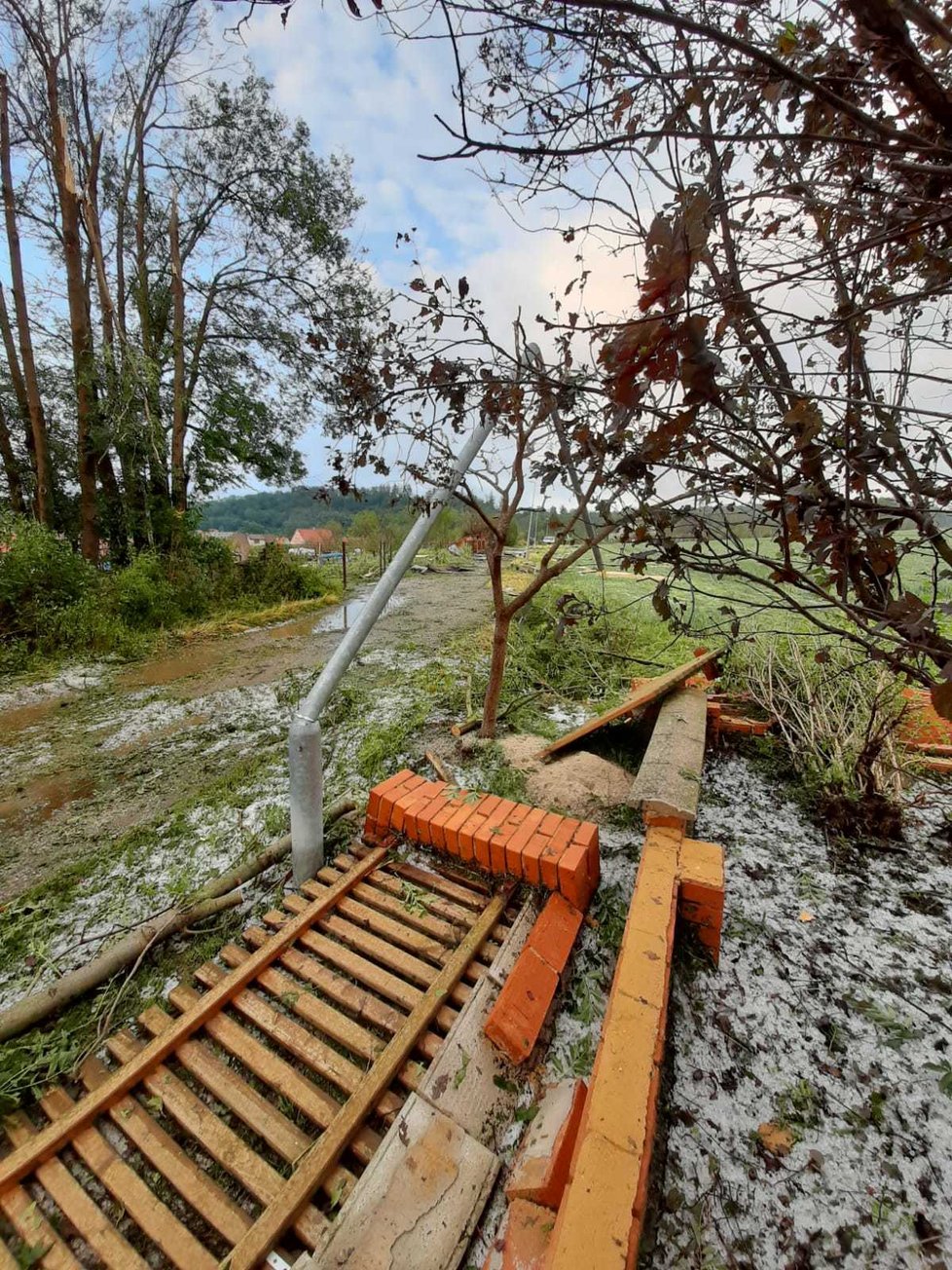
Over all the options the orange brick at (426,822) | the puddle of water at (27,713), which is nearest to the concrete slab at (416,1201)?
the orange brick at (426,822)

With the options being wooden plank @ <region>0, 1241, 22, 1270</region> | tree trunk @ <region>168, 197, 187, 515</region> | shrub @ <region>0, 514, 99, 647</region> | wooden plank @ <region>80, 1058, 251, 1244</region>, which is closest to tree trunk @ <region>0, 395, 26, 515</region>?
shrub @ <region>0, 514, 99, 647</region>

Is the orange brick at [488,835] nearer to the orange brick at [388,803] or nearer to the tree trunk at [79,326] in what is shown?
the orange brick at [388,803]

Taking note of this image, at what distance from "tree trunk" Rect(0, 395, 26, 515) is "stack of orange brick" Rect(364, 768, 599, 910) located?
9.89 m

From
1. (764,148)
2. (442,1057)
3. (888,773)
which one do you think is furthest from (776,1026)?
(764,148)

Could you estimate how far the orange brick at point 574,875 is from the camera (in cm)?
193

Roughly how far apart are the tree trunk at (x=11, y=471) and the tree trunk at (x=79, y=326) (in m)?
1.20

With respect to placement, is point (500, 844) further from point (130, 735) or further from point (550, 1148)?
point (130, 735)

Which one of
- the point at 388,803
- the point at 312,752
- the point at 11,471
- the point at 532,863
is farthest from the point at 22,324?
the point at 532,863

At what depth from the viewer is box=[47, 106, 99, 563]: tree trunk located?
7488 mm

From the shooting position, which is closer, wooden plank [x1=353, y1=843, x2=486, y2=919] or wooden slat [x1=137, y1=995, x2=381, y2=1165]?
wooden slat [x1=137, y1=995, x2=381, y2=1165]

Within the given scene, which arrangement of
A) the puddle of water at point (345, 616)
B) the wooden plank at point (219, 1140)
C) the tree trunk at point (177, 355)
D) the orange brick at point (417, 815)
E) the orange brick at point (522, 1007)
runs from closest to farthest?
the wooden plank at point (219, 1140), the orange brick at point (522, 1007), the orange brick at point (417, 815), the puddle of water at point (345, 616), the tree trunk at point (177, 355)

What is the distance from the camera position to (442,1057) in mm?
1455

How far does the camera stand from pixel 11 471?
8.48 metres

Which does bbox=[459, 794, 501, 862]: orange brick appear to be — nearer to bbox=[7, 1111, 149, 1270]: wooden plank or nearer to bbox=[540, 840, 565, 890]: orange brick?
bbox=[540, 840, 565, 890]: orange brick
